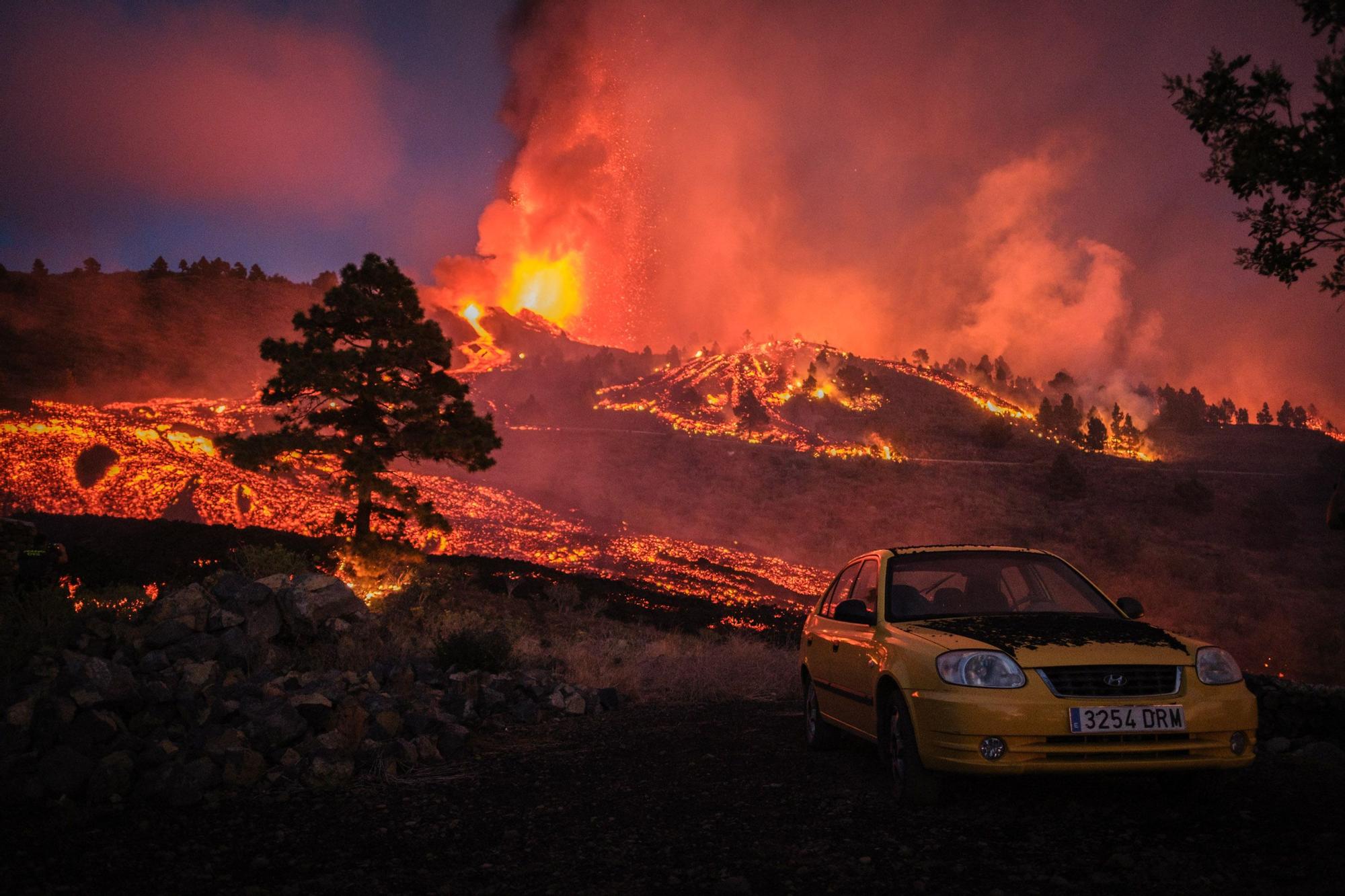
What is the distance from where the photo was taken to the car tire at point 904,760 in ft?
17.3

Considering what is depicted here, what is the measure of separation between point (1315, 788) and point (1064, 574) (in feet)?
6.59

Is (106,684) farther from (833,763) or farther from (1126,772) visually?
(1126,772)

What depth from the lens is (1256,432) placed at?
127 m

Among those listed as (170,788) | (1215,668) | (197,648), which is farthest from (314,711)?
(1215,668)

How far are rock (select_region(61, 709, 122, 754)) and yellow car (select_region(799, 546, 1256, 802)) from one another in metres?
5.60

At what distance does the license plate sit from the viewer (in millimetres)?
4762

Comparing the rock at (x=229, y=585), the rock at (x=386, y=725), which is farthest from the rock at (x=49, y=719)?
the rock at (x=229, y=585)

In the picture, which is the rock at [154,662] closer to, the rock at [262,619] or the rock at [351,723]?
the rock at [262,619]

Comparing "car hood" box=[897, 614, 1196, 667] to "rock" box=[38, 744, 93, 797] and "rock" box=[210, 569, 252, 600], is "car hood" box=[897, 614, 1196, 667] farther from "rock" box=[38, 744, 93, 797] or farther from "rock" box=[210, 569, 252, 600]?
"rock" box=[210, 569, 252, 600]

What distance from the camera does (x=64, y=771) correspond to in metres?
5.84

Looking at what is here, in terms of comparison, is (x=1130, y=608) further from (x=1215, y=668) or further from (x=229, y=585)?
(x=229, y=585)

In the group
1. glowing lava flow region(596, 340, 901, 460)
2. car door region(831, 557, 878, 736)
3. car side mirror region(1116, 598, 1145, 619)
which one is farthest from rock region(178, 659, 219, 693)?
glowing lava flow region(596, 340, 901, 460)

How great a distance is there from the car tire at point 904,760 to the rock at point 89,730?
18.7ft

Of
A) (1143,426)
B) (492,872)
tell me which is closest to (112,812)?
(492,872)
